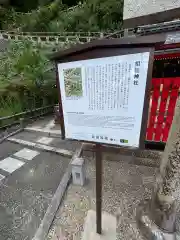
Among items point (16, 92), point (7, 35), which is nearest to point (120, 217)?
point (16, 92)

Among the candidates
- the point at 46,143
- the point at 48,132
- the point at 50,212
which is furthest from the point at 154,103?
the point at 48,132

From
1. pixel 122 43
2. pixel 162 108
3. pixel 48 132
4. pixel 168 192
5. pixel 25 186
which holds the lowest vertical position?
pixel 25 186

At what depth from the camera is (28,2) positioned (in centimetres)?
2411

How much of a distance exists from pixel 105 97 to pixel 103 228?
191cm

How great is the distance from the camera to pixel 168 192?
6.42ft

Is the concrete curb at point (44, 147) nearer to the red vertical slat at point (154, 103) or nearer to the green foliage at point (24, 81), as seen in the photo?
the green foliage at point (24, 81)

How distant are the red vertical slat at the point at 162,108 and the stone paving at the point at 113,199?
85 centimetres

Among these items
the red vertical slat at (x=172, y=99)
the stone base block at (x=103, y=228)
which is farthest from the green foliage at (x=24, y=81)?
the stone base block at (x=103, y=228)

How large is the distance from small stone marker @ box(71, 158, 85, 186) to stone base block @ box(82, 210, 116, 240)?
0.62m

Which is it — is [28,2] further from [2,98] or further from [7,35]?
[2,98]

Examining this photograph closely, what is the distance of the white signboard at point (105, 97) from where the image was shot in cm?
145

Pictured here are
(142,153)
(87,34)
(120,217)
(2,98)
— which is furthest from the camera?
(87,34)

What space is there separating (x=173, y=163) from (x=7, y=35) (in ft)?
70.0

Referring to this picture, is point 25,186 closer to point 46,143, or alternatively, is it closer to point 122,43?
point 46,143
